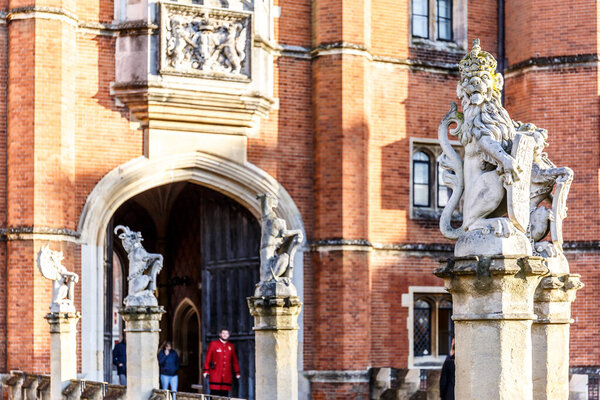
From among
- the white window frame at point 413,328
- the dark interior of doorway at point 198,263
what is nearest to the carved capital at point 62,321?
the dark interior of doorway at point 198,263

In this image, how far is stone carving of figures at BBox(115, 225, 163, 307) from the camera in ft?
49.2

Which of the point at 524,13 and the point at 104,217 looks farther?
the point at 524,13

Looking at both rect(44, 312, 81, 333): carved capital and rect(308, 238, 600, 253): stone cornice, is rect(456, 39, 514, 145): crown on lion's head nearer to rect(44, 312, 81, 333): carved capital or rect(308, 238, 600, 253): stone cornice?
rect(44, 312, 81, 333): carved capital

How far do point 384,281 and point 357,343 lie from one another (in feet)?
4.24

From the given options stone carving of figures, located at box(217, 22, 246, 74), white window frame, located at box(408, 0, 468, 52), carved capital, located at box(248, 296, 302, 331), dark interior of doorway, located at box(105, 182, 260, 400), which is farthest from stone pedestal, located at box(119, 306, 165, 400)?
white window frame, located at box(408, 0, 468, 52)

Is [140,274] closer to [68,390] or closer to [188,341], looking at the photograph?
[68,390]

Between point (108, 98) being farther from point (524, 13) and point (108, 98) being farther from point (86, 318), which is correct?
point (524, 13)

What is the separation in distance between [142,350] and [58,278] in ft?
9.62

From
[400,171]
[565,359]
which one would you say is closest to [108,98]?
[400,171]

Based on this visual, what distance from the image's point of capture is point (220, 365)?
18703 millimetres

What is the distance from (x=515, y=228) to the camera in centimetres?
868

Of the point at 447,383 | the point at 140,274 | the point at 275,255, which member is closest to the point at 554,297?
the point at 447,383

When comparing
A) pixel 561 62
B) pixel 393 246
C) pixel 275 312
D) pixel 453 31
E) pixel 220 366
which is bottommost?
pixel 220 366

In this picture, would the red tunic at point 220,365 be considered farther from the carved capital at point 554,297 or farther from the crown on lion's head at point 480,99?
the crown on lion's head at point 480,99
